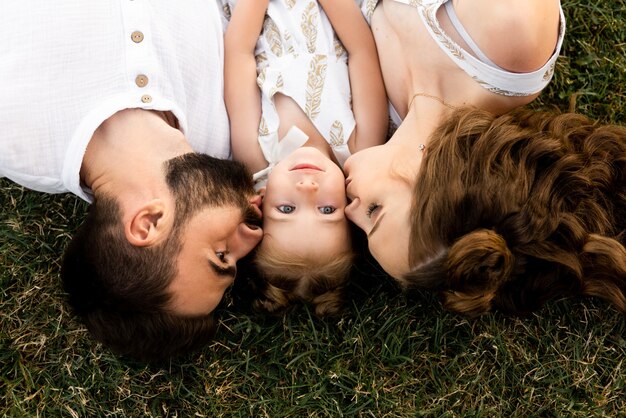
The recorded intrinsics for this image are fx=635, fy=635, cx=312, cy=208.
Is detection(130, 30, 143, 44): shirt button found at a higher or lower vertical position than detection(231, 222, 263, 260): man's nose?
higher

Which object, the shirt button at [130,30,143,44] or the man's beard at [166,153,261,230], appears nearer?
the man's beard at [166,153,261,230]

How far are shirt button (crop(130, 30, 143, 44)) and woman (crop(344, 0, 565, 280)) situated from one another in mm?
1125

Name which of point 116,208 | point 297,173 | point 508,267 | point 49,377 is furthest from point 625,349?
point 49,377

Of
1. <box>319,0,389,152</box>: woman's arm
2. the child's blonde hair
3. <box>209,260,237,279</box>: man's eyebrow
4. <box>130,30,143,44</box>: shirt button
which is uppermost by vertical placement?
<box>130,30,143,44</box>: shirt button

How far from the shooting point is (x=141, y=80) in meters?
2.88

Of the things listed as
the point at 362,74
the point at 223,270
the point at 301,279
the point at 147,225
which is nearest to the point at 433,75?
the point at 362,74

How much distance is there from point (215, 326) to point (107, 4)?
5.30 ft

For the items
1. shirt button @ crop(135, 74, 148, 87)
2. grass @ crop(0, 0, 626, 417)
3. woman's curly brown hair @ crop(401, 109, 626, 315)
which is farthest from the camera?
grass @ crop(0, 0, 626, 417)

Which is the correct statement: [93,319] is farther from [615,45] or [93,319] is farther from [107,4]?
[615,45]

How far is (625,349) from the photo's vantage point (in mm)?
3432

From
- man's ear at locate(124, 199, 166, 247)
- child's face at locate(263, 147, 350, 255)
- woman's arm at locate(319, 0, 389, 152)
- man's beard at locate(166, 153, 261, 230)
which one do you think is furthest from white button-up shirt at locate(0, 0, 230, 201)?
woman's arm at locate(319, 0, 389, 152)

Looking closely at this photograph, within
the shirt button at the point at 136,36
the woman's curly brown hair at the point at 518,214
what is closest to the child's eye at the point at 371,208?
the woman's curly brown hair at the point at 518,214

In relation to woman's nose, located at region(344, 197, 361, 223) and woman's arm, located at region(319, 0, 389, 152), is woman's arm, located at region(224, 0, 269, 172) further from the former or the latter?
woman's nose, located at region(344, 197, 361, 223)

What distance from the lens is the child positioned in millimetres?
3102
